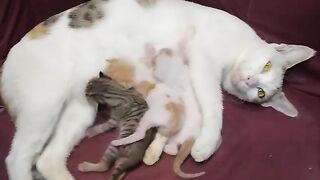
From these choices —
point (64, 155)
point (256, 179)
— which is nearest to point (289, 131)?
point (256, 179)

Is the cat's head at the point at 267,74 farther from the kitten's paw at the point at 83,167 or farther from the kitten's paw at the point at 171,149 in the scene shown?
the kitten's paw at the point at 83,167

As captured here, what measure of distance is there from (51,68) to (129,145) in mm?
325

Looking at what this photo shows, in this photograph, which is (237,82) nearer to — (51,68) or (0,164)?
(51,68)

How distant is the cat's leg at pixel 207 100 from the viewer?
1.31 meters

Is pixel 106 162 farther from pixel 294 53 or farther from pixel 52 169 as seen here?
pixel 294 53

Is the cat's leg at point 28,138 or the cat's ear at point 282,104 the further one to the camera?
the cat's ear at point 282,104

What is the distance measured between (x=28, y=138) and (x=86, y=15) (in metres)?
0.40

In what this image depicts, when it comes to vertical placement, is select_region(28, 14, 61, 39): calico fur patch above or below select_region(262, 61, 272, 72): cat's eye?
above

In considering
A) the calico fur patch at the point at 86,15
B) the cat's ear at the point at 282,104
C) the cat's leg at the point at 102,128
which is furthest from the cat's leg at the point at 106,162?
the cat's ear at the point at 282,104

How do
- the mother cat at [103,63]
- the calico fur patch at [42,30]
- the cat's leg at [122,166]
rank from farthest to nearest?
1. the calico fur patch at [42,30]
2. the mother cat at [103,63]
3. the cat's leg at [122,166]

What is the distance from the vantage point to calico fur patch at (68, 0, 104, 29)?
58.2 inches

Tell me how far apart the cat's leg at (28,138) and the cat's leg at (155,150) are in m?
0.28

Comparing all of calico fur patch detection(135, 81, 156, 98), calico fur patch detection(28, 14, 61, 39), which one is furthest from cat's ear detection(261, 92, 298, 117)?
calico fur patch detection(28, 14, 61, 39)

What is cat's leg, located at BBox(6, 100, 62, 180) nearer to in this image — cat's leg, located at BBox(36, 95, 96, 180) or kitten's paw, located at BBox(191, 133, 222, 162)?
cat's leg, located at BBox(36, 95, 96, 180)
